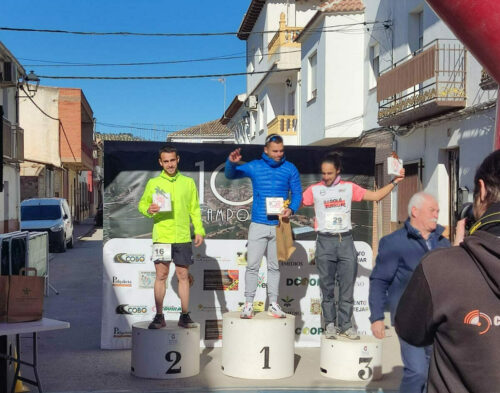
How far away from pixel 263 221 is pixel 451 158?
31.0 feet

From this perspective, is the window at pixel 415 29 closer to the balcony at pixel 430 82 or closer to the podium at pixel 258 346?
the balcony at pixel 430 82

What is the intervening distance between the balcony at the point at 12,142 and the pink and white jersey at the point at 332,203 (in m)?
21.5

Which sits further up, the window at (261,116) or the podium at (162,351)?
the window at (261,116)

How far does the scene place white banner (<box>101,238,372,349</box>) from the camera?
28.0ft

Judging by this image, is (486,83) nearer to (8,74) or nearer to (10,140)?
(8,74)

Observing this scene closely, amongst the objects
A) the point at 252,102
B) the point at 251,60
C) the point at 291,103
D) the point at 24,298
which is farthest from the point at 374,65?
the point at 251,60

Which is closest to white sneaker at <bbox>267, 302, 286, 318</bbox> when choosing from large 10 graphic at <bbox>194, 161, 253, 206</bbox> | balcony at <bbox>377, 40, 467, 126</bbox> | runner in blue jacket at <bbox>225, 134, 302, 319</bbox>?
runner in blue jacket at <bbox>225, 134, 302, 319</bbox>

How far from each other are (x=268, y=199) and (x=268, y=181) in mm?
237

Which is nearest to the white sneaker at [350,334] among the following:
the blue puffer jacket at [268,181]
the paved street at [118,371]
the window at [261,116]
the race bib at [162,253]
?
the paved street at [118,371]

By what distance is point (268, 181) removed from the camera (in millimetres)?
7707

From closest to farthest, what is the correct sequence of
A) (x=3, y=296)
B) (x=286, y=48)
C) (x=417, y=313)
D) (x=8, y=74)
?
1. (x=417, y=313)
2. (x=3, y=296)
3. (x=8, y=74)
4. (x=286, y=48)

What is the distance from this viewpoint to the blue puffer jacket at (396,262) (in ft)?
16.7

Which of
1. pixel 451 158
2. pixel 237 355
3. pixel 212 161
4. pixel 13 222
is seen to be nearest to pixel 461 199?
pixel 451 158

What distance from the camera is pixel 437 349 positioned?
8.39ft
